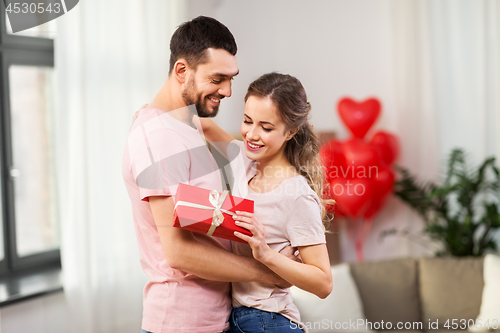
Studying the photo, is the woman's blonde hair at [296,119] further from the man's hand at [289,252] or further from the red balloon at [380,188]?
the red balloon at [380,188]

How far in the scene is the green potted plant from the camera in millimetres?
2721

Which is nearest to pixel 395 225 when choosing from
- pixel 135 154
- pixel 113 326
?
pixel 113 326

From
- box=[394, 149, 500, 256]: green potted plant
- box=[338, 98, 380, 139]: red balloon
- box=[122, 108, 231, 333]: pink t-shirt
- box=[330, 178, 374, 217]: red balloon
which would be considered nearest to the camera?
box=[122, 108, 231, 333]: pink t-shirt

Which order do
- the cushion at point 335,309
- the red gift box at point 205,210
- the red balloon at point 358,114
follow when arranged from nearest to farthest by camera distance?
1. the red gift box at point 205,210
2. the cushion at point 335,309
3. the red balloon at point 358,114

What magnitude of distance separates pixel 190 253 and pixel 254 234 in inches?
5.5

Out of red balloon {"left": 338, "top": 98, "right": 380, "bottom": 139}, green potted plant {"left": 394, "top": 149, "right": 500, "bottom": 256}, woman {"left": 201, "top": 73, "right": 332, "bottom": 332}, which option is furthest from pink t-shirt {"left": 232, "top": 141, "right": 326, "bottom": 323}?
red balloon {"left": 338, "top": 98, "right": 380, "bottom": 139}

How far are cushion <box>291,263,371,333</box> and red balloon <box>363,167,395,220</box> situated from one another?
2.32ft

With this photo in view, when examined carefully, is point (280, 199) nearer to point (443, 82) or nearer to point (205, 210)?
point (205, 210)

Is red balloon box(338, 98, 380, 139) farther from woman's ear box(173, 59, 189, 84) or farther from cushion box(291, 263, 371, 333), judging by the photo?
woman's ear box(173, 59, 189, 84)

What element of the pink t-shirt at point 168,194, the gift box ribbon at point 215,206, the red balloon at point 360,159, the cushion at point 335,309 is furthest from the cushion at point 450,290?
the gift box ribbon at point 215,206

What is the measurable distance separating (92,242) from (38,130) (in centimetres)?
66

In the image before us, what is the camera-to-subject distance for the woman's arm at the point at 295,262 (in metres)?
0.81

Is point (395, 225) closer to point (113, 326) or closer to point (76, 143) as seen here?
point (113, 326)

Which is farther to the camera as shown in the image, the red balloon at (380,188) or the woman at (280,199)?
the red balloon at (380,188)
